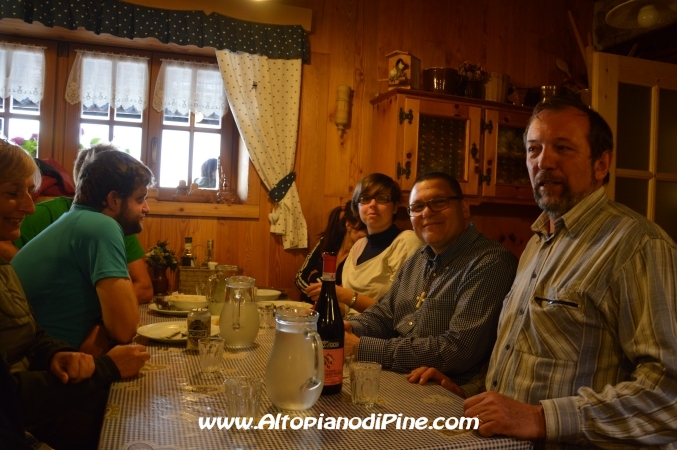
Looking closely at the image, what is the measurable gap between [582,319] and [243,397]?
0.76 m

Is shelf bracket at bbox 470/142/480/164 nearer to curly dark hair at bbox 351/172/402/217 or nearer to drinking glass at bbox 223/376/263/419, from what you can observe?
curly dark hair at bbox 351/172/402/217

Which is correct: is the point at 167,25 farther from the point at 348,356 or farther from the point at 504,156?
the point at 348,356

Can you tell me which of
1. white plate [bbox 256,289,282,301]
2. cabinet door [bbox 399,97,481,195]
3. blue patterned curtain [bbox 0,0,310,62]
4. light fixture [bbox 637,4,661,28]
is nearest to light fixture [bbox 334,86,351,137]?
blue patterned curtain [bbox 0,0,310,62]

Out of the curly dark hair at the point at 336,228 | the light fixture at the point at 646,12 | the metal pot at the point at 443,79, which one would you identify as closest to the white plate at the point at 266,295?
the curly dark hair at the point at 336,228

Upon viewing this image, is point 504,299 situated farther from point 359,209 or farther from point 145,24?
point 145,24

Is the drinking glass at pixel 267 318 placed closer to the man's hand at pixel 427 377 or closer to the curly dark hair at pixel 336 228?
the man's hand at pixel 427 377

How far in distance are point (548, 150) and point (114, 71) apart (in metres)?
2.82

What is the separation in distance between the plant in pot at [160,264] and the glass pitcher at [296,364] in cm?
203

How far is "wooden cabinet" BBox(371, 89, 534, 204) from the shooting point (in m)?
3.38

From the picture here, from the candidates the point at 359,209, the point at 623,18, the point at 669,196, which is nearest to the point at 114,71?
the point at 359,209

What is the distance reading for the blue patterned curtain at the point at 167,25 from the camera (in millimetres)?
3029

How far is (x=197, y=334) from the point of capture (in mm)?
1554

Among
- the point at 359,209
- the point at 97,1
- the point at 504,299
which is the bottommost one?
the point at 504,299

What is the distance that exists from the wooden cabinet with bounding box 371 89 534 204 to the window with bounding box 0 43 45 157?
207 centimetres
